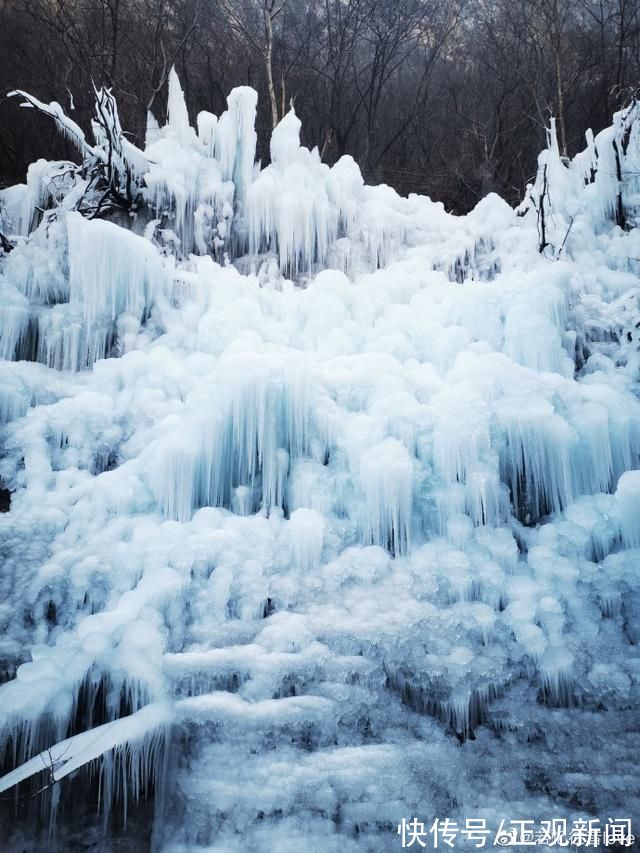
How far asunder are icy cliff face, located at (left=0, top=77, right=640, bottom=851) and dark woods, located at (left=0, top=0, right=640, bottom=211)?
5974 millimetres

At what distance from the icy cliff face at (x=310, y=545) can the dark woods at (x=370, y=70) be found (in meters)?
5.97

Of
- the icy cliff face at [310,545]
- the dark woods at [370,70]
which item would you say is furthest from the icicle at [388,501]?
the dark woods at [370,70]

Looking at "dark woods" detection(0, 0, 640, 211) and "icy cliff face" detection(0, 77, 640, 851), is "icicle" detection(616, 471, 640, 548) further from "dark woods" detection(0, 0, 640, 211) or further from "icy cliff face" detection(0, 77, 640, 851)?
"dark woods" detection(0, 0, 640, 211)

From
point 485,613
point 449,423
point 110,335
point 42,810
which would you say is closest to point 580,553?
point 485,613

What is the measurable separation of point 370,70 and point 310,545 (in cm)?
1419

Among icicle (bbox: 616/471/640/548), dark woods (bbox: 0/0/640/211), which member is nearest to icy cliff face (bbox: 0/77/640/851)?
icicle (bbox: 616/471/640/548)

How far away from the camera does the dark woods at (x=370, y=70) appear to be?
35.8 feet

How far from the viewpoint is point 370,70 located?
13711mm


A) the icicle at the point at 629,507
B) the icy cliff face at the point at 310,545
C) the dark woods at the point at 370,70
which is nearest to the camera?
the icy cliff face at the point at 310,545

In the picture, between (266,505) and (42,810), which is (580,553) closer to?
(266,505)

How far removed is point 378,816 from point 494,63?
1549cm

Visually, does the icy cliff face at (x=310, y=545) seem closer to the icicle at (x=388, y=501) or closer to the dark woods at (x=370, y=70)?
the icicle at (x=388, y=501)

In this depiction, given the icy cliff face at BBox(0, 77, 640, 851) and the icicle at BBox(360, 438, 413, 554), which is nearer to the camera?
the icy cliff face at BBox(0, 77, 640, 851)

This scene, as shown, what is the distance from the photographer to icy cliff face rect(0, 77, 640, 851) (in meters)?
2.56
